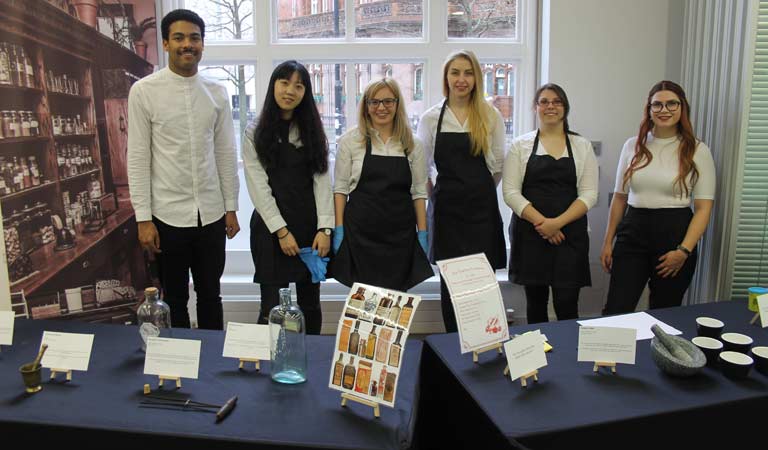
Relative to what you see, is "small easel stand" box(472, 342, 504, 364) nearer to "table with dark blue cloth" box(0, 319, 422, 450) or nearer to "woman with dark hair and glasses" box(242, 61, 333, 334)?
"table with dark blue cloth" box(0, 319, 422, 450)

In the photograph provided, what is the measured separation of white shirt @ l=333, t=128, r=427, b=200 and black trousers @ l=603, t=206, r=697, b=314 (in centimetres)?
102

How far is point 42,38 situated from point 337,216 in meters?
1.53

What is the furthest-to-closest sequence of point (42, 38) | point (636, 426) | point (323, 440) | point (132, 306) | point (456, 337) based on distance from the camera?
1. point (132, 306)
2. point (42, 38)
3. point (456, 337)
4. point (636, 426)
5. point (323, 440)

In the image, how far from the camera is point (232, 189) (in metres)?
2.62

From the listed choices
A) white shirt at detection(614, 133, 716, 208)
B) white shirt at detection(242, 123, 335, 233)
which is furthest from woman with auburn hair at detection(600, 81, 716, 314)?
white shirt at detection(242, 123, 335, 233)

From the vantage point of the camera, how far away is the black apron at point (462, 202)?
8.93 feet

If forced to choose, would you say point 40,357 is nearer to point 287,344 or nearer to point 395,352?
point 287,344

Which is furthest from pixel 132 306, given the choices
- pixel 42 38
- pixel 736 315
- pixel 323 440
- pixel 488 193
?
pixel 736 315

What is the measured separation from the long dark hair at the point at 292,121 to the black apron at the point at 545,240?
0.99 m

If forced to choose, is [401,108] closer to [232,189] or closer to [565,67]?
[232,189]

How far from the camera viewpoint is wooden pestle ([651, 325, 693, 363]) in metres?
1.50

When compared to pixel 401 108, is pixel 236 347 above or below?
below

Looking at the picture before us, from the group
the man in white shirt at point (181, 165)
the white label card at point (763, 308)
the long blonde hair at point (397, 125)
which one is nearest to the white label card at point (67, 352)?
the man in white shirt at point (181, 165)

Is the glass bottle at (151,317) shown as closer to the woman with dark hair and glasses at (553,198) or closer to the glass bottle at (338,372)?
the glass bottle at (338,372)
